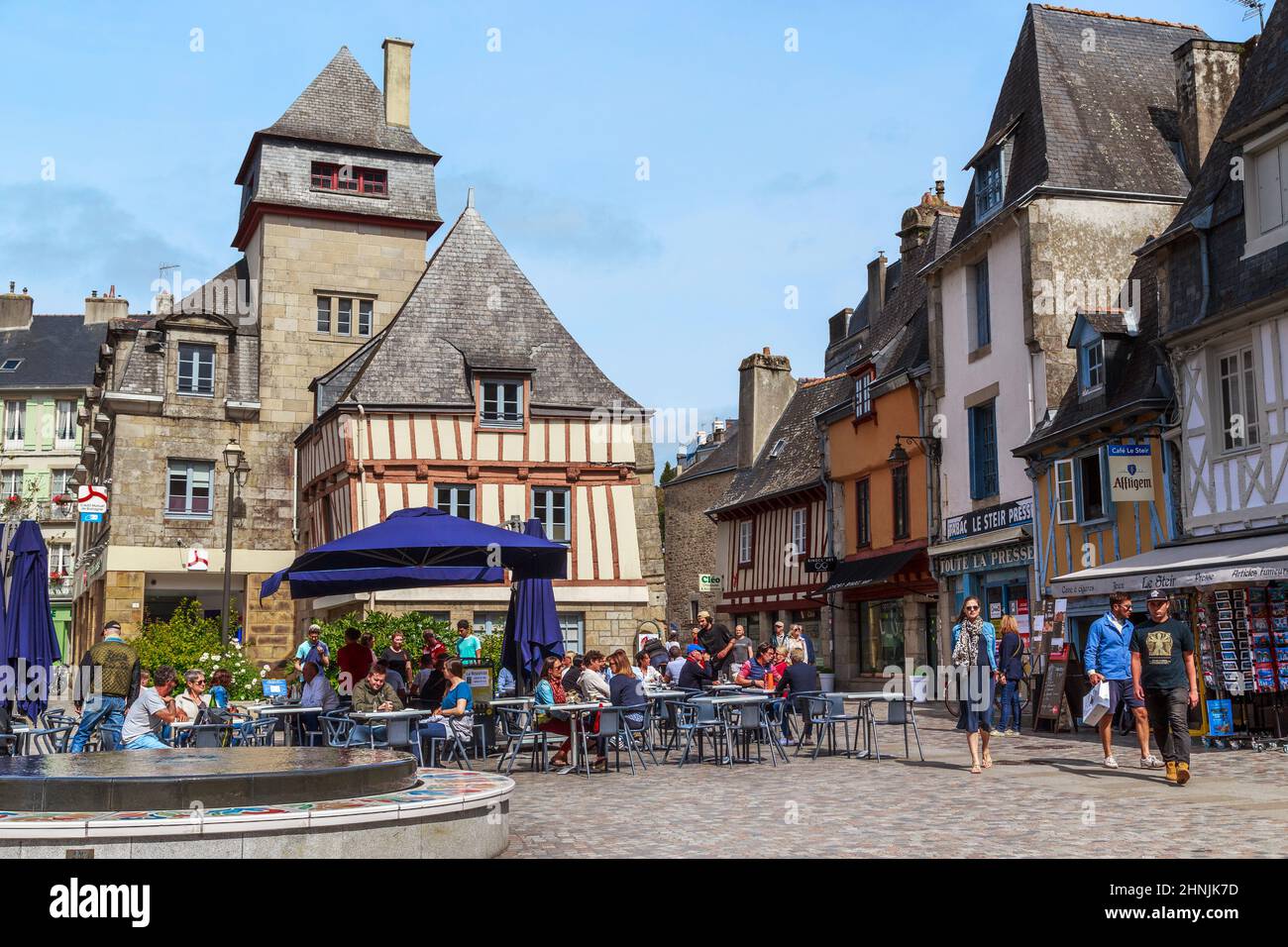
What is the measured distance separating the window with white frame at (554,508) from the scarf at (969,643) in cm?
1518

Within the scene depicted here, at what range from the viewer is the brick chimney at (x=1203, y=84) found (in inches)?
773

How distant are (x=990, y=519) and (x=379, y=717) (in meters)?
12.7

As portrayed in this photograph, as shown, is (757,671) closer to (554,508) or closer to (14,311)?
(554,508)

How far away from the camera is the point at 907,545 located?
2428 centimetres

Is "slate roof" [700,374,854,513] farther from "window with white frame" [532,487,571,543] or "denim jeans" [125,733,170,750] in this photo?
"denim jeans" [125,733,170,750]

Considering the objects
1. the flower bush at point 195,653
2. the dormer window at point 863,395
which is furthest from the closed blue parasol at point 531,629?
the dormer window at point 863,395

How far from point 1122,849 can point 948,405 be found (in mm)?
16222

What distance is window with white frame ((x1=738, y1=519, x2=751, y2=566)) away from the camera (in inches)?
1332

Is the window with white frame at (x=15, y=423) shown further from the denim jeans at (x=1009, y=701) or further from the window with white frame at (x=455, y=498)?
the denim jeans at (x=1009, y=701)

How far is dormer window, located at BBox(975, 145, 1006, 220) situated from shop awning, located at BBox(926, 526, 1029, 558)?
514cm

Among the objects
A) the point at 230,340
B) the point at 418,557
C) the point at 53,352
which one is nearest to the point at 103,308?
the point at 53,352

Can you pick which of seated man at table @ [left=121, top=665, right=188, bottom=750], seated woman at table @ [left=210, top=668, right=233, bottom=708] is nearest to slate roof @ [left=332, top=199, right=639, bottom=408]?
seated woman at table @ [left=210, top=668, right=233, bottom=708]
